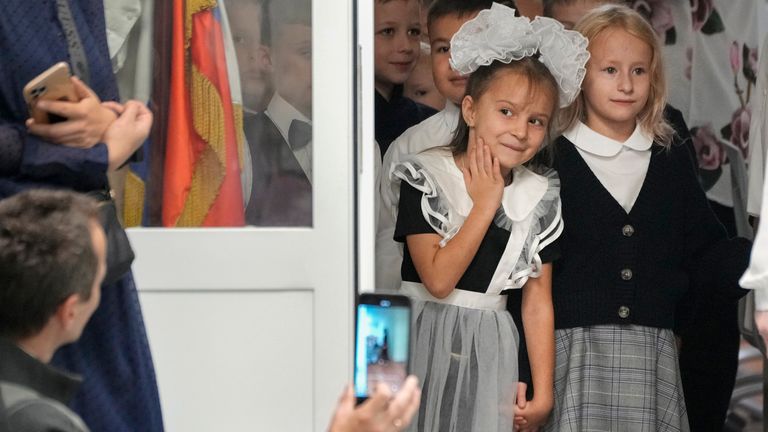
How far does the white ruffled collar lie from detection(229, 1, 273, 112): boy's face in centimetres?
87

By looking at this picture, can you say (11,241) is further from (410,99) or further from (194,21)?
(410,99)

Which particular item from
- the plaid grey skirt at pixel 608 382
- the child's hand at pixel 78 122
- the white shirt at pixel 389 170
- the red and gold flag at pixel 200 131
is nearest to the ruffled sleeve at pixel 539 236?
the plaid grey skirt at pixel 608 382

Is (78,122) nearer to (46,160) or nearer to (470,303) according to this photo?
(46,160)

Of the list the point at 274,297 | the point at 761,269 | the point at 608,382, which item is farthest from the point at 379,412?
the point at 608,382

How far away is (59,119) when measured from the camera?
2.09 m

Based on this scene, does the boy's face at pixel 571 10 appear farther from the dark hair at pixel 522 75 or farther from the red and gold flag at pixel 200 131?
the red and gold flag at pixel 200 131

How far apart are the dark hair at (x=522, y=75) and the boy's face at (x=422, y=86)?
0.30 meters

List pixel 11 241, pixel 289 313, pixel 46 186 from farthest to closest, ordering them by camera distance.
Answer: pixel 289 313
pixel 46 186
pixel 11 241

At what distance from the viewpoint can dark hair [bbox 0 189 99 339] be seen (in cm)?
167

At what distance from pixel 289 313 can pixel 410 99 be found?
0.91 metres

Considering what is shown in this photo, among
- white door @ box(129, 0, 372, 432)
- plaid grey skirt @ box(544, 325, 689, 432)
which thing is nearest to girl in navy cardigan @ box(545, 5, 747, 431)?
plaid grey skirt @ box(544, 325, 689, 432)

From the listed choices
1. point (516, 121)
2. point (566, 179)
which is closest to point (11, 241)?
point (516, 121)

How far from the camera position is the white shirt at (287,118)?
285cm

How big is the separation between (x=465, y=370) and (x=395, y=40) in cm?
97
